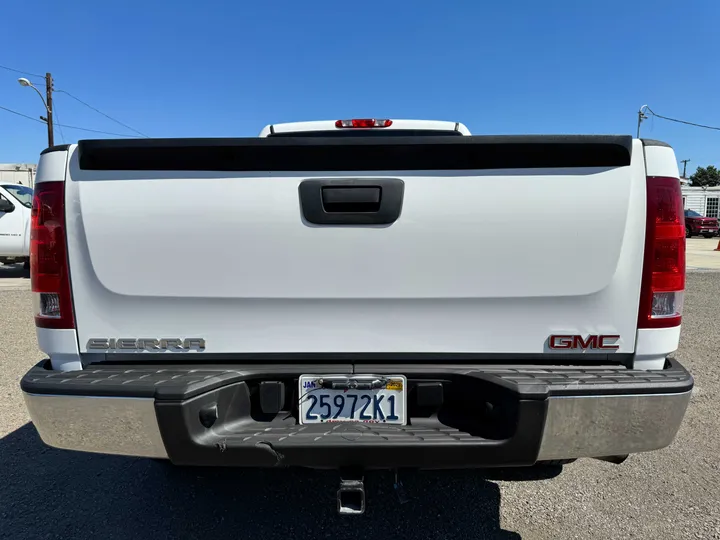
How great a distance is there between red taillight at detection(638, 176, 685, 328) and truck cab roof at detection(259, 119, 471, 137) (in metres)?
1.73

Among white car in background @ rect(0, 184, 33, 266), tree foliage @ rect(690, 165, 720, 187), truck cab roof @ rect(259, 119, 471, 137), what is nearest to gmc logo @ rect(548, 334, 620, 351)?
truck cab roof @ rect(259, 119, 471, 137)

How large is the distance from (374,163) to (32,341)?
5.69 m

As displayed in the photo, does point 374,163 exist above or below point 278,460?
above

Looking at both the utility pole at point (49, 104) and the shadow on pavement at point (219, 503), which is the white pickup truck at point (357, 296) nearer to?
the shadow on pavement at point (219, 503)

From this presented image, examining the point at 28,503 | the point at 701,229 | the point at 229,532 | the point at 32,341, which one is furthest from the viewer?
the point at 701,229

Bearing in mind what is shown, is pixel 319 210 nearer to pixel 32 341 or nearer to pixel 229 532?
pixel 229 532

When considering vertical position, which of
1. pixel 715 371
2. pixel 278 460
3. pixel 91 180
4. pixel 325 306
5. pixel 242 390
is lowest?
pixel 715 371

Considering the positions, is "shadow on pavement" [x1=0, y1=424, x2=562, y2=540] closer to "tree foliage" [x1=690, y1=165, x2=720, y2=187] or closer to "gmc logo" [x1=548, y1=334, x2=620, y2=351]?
"gmc logo" [x1=548, y1=334, x2=620, y2=351]

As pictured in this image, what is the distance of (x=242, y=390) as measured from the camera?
1.80 metres

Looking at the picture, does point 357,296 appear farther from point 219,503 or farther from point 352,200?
point 219,503

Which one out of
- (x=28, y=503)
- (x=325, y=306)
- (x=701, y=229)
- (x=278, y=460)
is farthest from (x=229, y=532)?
(x=701, y=229)

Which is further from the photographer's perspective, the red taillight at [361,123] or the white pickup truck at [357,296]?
the red taillight at [361,123]

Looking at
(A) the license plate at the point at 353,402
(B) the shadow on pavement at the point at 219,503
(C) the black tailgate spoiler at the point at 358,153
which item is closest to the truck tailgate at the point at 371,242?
(C) the black tailgate spoiler at the point at 358,153

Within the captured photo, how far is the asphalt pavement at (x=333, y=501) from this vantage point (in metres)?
2.28
